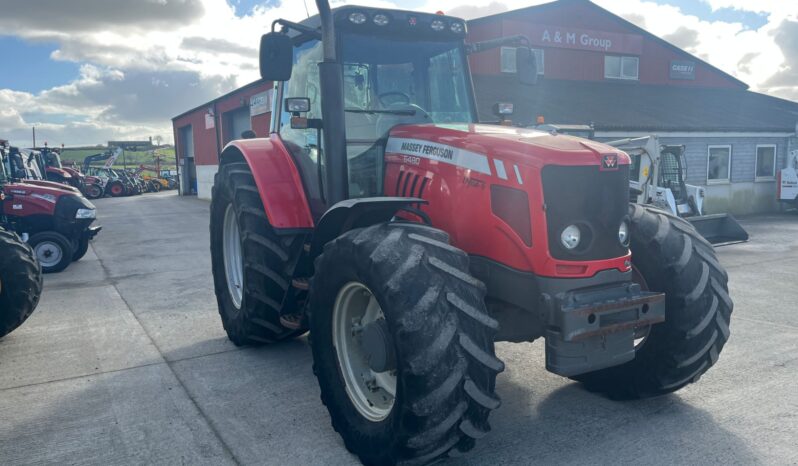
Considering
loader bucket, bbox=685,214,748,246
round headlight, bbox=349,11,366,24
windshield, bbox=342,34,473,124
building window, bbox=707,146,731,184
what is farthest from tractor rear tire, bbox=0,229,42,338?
building window, bbox=707,146,731,184

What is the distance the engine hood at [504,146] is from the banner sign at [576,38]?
53.2 feet

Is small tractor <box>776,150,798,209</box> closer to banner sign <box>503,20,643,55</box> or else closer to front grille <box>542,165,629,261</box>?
banner sign <box>503,20,643,55</box>

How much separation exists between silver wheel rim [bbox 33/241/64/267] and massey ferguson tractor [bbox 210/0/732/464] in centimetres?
681

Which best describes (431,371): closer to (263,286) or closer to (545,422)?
(545,422)

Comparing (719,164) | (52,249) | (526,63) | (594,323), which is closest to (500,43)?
(526,63)

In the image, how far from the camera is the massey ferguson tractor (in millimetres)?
2912

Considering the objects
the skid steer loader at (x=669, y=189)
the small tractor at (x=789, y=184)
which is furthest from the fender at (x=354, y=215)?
the small tractor at (x=789, y=184)

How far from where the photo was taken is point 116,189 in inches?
1296

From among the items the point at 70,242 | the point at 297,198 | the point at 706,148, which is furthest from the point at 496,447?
the point at 706,148

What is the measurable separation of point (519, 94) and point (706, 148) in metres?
A: 5.74

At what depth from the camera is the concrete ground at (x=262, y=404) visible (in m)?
3.46

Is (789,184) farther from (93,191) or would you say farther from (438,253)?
(93,191)

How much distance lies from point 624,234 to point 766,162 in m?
19.7

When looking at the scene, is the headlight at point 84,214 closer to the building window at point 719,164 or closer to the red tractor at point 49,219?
the red tractor at point 49,219
